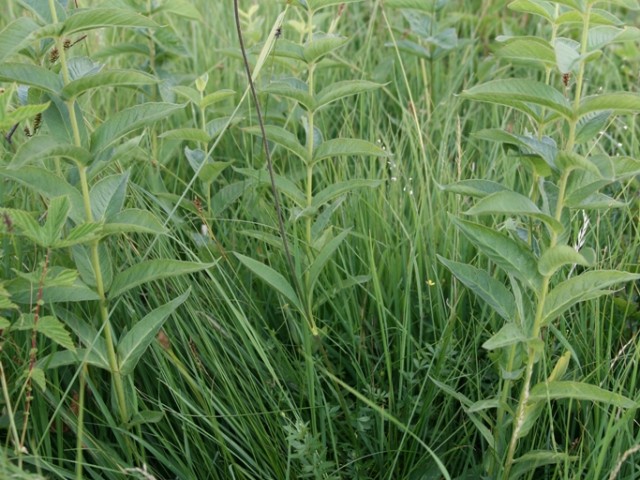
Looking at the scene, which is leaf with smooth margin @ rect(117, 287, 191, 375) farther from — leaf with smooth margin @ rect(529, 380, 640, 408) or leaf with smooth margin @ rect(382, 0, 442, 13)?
leaf with smooth margin @ rect(382, 0, 442, 13)

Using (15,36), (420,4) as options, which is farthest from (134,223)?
(420,4)

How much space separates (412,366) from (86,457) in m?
0.82

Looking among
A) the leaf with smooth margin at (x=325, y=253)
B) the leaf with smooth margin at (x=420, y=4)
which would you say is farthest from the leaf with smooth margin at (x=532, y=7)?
the leaf with smooth margin at (x=420, y=4)

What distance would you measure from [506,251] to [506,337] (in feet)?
0.56

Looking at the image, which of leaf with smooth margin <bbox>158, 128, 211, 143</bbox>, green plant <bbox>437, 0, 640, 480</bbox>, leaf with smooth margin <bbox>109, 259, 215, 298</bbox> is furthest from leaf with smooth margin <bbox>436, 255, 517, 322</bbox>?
leaf with smooth margin <bbox>158, 128, 211, 143</bbox>

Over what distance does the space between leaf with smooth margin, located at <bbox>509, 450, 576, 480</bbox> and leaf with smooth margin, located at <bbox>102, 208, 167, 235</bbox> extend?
873 millimetres

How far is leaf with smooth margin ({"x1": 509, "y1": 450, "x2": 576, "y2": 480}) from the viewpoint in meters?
1.61

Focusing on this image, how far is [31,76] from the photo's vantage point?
1.59 meters

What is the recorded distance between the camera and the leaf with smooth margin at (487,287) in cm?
163

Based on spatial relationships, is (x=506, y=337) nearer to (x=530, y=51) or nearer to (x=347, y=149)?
(x=530, y=51)

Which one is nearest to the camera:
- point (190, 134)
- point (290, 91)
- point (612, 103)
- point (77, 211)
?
point (612, 103)

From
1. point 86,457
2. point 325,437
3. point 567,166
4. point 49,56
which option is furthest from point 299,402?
point 49,56

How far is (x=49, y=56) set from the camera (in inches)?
77.9

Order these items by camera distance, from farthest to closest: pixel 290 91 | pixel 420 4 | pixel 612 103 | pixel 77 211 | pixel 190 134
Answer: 1. pixel 420 4
2. pixel 190 134
3. pixel 290 91
4. pixel 77 211
5. pixel 612 103
